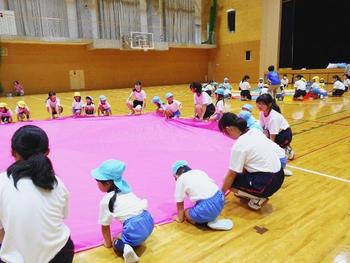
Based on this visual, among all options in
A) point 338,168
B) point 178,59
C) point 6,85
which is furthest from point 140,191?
point 178,59

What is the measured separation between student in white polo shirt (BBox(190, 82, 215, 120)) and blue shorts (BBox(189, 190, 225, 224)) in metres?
3.89

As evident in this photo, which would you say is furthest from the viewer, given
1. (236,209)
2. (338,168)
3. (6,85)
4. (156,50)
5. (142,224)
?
(156,50)

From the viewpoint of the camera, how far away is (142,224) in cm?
196

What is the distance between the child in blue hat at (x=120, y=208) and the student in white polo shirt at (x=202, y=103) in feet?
13.8

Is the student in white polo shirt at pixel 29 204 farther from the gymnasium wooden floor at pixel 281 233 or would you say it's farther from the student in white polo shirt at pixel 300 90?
→ the student in white polo shirt at pixel 300 90

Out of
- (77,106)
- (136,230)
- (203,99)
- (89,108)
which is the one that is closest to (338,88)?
(203,99)

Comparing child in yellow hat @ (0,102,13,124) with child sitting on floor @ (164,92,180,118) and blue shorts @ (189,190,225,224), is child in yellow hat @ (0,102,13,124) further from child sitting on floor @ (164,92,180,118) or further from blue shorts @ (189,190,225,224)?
blue shorts @ (189,190,225,224)

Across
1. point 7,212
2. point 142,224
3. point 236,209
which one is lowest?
point 236,209

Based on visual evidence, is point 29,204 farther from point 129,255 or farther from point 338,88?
point 338,88

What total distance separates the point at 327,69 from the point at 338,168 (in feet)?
48.6

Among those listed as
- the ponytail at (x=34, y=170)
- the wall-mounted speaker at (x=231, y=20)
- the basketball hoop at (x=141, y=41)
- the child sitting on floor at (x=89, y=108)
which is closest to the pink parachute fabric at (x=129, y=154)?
the ponytail at (x=34, y=170)

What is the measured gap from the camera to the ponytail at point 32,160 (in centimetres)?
A: 136

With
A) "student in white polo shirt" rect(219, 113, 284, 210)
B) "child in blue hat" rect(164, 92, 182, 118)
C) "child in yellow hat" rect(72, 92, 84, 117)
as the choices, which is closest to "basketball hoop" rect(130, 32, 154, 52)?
"child in yellow hat" rect(72, 92, 84, 117)

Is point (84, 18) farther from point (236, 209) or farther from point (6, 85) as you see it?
point (236, 209)
